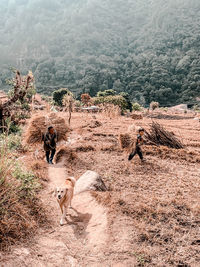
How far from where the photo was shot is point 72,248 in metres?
3.32

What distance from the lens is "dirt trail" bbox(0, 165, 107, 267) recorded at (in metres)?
2.98

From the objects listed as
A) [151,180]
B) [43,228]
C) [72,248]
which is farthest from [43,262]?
[151,180]

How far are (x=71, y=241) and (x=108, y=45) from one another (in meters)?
121

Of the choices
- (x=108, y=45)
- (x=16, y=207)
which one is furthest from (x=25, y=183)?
(x=108, y=45)

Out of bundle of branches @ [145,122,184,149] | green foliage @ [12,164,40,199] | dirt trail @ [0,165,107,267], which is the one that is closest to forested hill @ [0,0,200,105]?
bundle of branches @ [145,122,184,149]

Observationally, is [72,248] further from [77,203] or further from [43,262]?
[77,203]

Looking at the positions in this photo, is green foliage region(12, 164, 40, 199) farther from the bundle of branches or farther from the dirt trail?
the bundle of branches

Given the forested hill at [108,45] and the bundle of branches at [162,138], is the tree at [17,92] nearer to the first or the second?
the bundle of branches at [162,138]

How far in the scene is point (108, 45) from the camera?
115 m

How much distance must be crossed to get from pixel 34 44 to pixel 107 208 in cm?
12114

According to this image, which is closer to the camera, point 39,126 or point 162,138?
point 39,126

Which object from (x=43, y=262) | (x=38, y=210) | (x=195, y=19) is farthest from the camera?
(x=195, y=19)

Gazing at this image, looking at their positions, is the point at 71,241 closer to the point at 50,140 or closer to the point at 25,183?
the point at 25,183

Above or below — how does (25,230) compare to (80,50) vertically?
below
